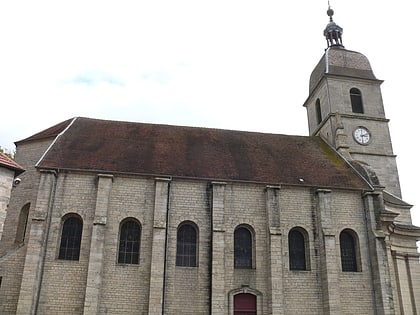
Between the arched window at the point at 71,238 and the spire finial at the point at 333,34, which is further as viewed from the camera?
the spire finial at the point at 333,34

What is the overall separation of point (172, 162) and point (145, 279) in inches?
233

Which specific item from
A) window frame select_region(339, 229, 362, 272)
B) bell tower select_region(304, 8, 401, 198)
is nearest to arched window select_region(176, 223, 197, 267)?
window frame select_region(339, 229, 362, 272)

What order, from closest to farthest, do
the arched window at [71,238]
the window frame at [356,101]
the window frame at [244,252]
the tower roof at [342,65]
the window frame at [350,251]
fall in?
the arched window at [71,238] < the window frame at [244,252] < the window frame at [350,251] < the window frame at [356,101] < the tower roof at [342,65]

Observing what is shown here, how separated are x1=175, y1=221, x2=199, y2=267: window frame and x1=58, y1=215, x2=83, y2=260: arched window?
176 inches

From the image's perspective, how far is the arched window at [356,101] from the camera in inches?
1085

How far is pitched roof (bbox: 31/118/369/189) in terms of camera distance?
65.9ft

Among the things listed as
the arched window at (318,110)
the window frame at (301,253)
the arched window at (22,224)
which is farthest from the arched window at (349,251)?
the arched window at (22,224)

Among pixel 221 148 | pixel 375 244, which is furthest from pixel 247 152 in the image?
pixel 375 244

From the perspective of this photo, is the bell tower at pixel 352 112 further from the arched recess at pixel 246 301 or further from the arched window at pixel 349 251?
the arched recess at pixel 246 301

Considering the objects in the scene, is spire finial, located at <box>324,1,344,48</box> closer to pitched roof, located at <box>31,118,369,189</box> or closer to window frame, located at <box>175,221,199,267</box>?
pitched roof, located at <box>31,118,369,189</box>

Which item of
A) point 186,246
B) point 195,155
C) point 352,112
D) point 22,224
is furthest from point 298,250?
point 22,224

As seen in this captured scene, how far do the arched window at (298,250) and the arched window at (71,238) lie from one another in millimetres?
9954

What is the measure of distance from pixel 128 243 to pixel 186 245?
8.78ft

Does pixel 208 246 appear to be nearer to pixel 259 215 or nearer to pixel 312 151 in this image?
pixel 259 215
